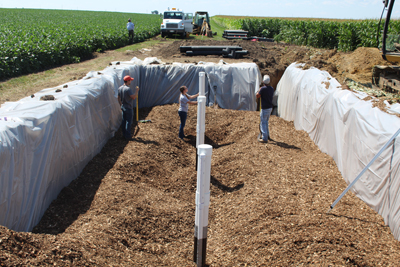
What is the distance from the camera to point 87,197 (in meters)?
5.72

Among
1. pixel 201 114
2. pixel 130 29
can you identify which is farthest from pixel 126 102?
pixel 130 29

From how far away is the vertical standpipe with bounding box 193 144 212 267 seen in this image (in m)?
3.73

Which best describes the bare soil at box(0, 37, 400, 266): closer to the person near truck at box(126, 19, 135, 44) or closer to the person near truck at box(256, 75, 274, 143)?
the person near truck at box(256, 75, 274, 143)

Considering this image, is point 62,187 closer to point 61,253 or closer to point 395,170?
point 61,253

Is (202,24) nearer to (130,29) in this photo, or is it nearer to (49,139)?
(130,29)

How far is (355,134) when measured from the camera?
607 cm

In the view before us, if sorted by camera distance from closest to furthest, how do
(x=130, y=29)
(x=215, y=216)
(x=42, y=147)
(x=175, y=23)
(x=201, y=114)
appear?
1. (x=42, y=147)
2. (x=215, y=216)
3. (x=201, y=114)
4. (x=130, y=29)
5. (x=175, y=23)

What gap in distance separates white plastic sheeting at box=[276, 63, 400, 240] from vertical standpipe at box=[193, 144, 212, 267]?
2.83 m

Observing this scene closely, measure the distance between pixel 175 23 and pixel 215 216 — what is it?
27209 mm

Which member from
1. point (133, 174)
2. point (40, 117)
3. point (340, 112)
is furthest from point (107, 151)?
point (340, 112)

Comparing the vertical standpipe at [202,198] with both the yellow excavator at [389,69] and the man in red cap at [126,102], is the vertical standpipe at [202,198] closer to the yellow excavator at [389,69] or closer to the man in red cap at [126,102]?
the man in red cap at [126,102]

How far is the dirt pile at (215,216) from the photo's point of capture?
4.00m

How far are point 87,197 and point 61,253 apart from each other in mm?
2279

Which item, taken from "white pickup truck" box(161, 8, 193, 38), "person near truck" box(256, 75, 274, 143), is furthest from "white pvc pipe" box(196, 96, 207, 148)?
"white pickup truck" box(161, 8, 193, 38)
